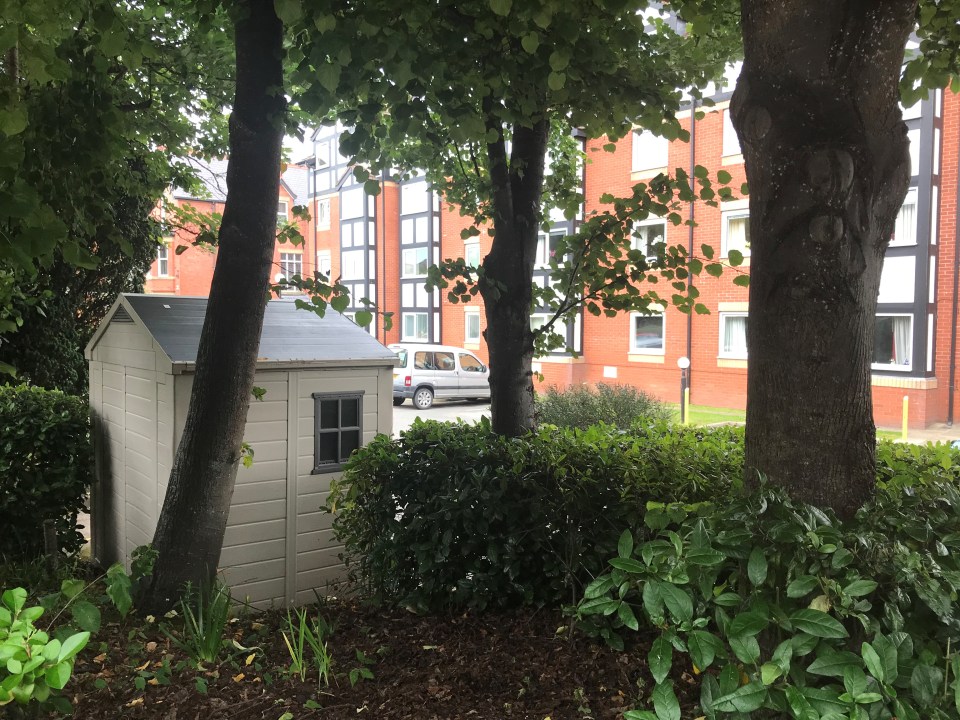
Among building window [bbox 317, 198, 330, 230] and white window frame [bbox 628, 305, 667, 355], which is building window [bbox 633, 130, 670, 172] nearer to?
white window frame [bbox 628, 305, 667, 355]

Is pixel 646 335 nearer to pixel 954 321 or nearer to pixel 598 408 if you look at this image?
pixel 954 321

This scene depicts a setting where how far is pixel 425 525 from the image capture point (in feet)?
13.2

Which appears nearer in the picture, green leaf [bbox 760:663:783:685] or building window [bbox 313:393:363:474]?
green leaf [bbox 760:663:783:685]

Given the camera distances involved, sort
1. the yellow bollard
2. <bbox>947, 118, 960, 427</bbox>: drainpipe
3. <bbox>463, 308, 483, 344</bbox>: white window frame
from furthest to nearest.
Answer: <bbox>463, 308, 483, 344</bbox>: white window frame < <bbox>947, 118, 960, 427</bbox>: drainpipe < the yellow bollard

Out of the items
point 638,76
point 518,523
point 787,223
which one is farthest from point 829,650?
point 638,76

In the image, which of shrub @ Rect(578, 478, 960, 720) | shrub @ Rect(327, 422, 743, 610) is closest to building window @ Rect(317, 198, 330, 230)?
shrub @ Rect(327, 422, 743, 610)

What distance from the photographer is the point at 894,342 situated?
18.4 metres

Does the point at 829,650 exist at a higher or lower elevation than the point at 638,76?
lower

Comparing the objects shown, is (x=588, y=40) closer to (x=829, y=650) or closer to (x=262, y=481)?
(x=829, y=650)

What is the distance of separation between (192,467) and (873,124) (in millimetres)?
3776

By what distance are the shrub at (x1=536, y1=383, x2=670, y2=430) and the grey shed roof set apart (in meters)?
5.37

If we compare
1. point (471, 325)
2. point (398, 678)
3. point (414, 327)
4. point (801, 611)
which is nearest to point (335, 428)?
point (398, 678)

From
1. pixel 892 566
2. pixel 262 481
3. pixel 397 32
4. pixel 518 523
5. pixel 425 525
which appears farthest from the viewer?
pixel 262 481

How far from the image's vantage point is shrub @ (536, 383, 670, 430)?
11.8m
